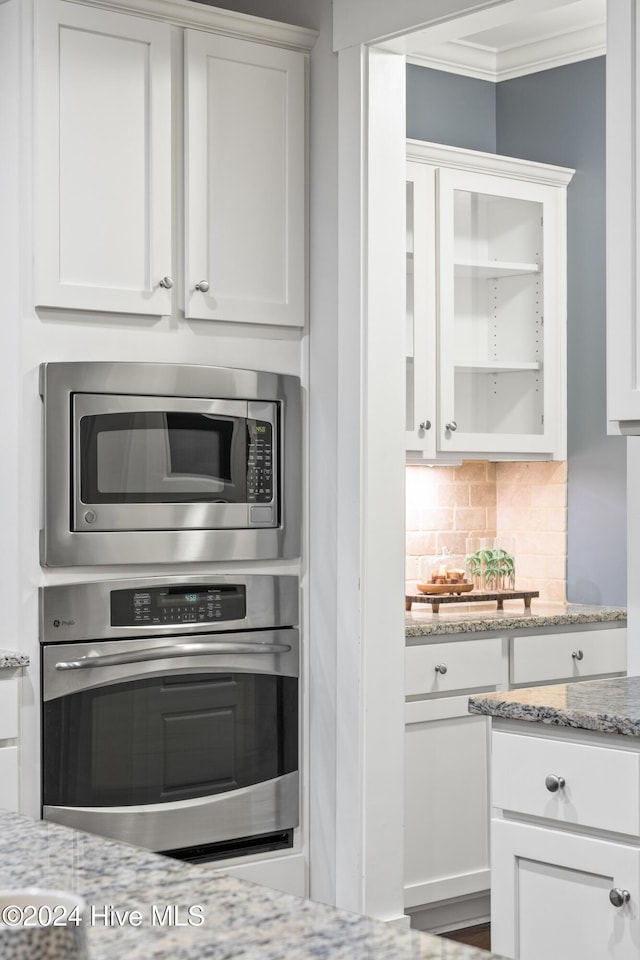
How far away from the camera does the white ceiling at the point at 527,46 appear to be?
421 cm

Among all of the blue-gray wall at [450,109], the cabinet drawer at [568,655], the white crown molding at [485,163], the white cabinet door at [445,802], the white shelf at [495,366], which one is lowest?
the white cabinet door at [445,802]

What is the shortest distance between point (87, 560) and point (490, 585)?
179cm

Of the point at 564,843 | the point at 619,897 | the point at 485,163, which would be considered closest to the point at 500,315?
the point at 485,163

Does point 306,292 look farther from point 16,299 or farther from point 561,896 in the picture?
point 561,896

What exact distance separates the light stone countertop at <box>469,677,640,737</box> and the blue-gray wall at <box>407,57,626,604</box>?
1.90 m

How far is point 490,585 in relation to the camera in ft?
13.9

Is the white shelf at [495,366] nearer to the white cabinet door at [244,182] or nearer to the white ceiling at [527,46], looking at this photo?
the white cabinet door at [244,182]

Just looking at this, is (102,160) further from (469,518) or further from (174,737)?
(469,518)

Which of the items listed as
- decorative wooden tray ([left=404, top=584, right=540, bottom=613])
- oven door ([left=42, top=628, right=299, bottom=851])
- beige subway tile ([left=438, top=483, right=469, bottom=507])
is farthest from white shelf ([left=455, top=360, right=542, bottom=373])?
oven door ([left=42, top=628, right=299, bottom=851])

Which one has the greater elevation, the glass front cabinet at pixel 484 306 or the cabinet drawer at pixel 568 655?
the glass front cabinet at pixel 484 306

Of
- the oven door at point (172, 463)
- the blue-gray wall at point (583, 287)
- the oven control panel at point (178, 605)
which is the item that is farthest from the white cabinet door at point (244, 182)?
the blue-gray wall at point (583, 287)

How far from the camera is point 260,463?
3.18 m

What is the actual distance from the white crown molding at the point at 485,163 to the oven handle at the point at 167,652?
170 cm

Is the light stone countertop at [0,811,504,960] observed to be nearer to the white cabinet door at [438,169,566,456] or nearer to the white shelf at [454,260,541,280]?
the white cabinet door at [438,169,566,456]
